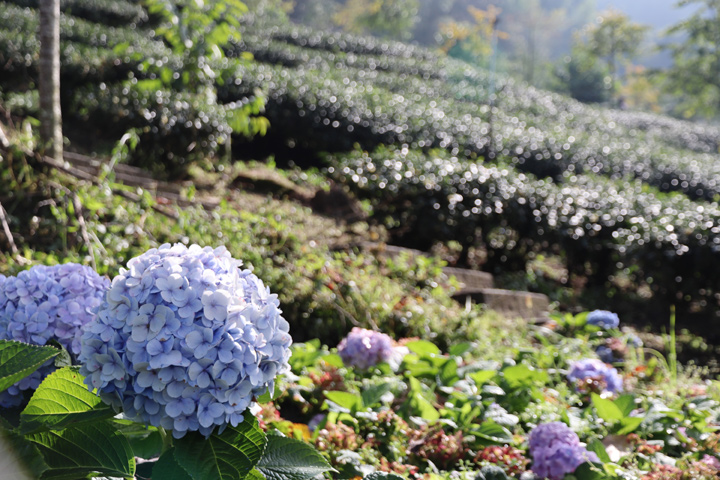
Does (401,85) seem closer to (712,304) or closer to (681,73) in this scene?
(712,304)

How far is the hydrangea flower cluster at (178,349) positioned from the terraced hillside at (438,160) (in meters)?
4.35

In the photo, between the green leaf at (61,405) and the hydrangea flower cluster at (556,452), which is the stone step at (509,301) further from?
the green leaf at (61,405)

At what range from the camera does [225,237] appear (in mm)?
4059

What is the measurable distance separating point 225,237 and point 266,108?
391 cm

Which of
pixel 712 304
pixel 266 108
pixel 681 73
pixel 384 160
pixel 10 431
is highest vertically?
pixel 681 73

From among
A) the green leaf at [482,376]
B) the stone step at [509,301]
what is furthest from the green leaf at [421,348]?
the stone step at [509,301]

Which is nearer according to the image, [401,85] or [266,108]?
[266,108]

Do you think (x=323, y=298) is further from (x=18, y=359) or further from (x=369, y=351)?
(x=18, y=359)

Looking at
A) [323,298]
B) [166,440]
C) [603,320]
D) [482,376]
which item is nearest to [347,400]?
[482,376]

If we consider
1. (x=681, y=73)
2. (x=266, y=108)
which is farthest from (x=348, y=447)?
(x=681, y=73)

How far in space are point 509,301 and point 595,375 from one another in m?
1.85

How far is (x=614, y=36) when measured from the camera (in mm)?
31016

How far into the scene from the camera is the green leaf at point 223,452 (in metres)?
1.26

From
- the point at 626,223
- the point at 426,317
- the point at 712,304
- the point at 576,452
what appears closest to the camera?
the point at 576,452
